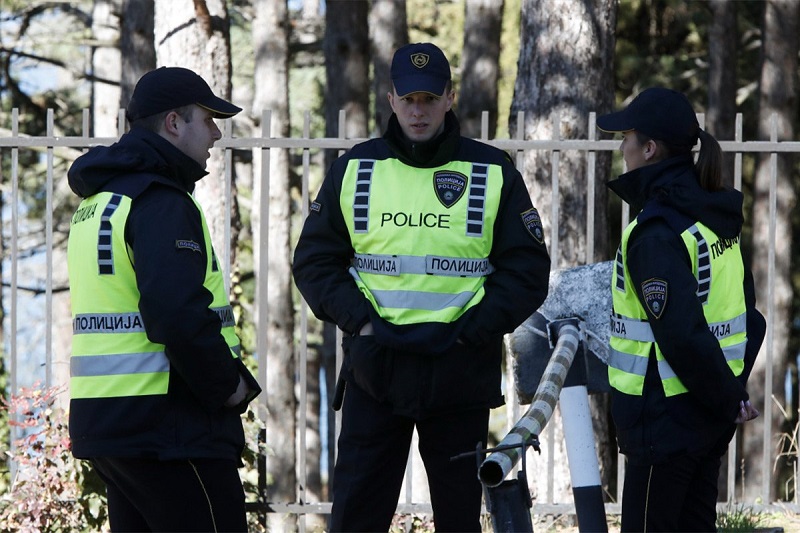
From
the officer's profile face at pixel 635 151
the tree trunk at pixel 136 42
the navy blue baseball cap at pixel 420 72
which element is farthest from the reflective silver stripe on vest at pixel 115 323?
the tree trunk at pixel 136 42

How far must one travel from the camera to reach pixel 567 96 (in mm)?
7066

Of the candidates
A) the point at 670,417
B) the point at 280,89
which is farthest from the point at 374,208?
the point at 280,89

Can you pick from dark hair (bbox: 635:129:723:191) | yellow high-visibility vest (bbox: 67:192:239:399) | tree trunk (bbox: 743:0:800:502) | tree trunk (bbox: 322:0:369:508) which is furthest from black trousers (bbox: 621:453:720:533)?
tree trunk (bbox: 743:0:800:502)

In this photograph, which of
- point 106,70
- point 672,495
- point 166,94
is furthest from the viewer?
point 106,70

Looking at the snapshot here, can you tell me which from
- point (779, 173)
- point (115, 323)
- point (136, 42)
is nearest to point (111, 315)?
point (115, 323)

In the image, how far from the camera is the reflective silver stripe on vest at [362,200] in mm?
3895

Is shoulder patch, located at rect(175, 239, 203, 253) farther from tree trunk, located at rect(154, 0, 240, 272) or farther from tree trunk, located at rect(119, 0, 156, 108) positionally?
tree trunk, located at rect(119, 0, 156, 108)

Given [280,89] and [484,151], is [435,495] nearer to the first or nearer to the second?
[484,151]

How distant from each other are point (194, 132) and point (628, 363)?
144cm

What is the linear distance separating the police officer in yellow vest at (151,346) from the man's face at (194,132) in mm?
44

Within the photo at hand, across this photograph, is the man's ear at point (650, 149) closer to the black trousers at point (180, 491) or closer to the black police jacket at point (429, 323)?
the black police jacket at point (429, 323)

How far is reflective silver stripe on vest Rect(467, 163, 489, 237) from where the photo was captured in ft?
12.6

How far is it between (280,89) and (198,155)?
11.1 m

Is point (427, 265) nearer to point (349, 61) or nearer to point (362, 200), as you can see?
point (362, 200)
